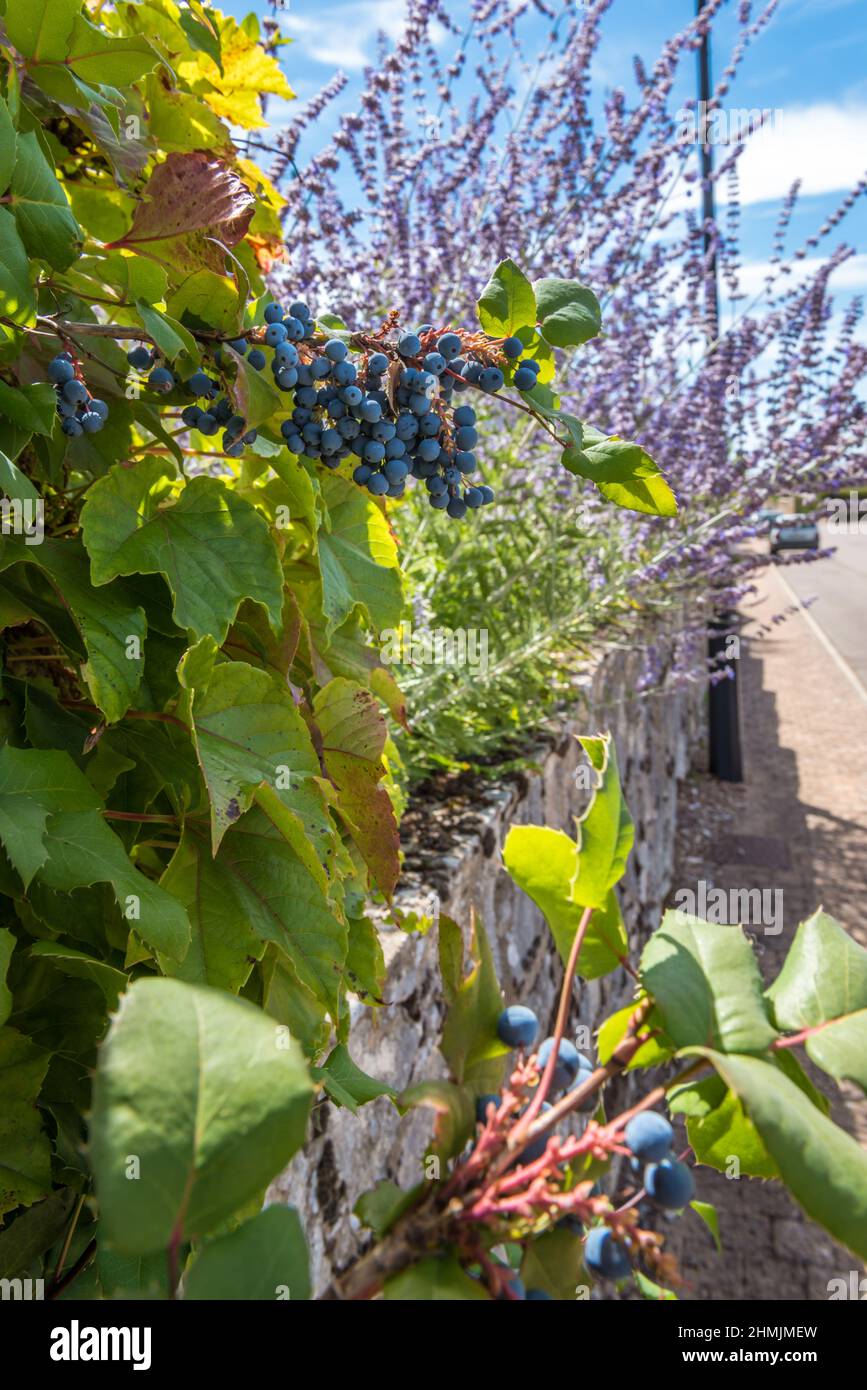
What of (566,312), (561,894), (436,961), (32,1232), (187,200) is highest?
(187,200)

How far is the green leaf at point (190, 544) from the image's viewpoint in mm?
707

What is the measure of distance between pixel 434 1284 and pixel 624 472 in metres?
0.51

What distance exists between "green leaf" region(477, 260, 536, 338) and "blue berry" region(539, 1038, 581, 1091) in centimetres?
51

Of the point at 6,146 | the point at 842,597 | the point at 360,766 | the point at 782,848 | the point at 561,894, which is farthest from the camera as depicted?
the point at 842,597

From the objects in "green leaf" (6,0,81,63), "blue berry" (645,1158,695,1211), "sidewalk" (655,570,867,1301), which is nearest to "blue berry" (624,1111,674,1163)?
"blue berry" (645,1158,695,1211)

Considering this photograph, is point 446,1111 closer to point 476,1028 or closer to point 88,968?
point 476,1028

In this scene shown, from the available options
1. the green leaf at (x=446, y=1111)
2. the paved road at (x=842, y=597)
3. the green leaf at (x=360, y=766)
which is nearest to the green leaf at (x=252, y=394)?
the green leaf at (x=360, y=766)

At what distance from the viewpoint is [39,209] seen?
669 mm

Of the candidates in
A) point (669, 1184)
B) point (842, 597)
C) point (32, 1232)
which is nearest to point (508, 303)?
point (669, 1184)

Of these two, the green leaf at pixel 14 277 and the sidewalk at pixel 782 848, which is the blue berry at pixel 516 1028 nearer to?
the sidewalk at pixel 782 848

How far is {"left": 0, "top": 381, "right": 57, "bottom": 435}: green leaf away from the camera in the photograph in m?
0.67

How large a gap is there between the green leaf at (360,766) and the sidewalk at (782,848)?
431 millimetres
